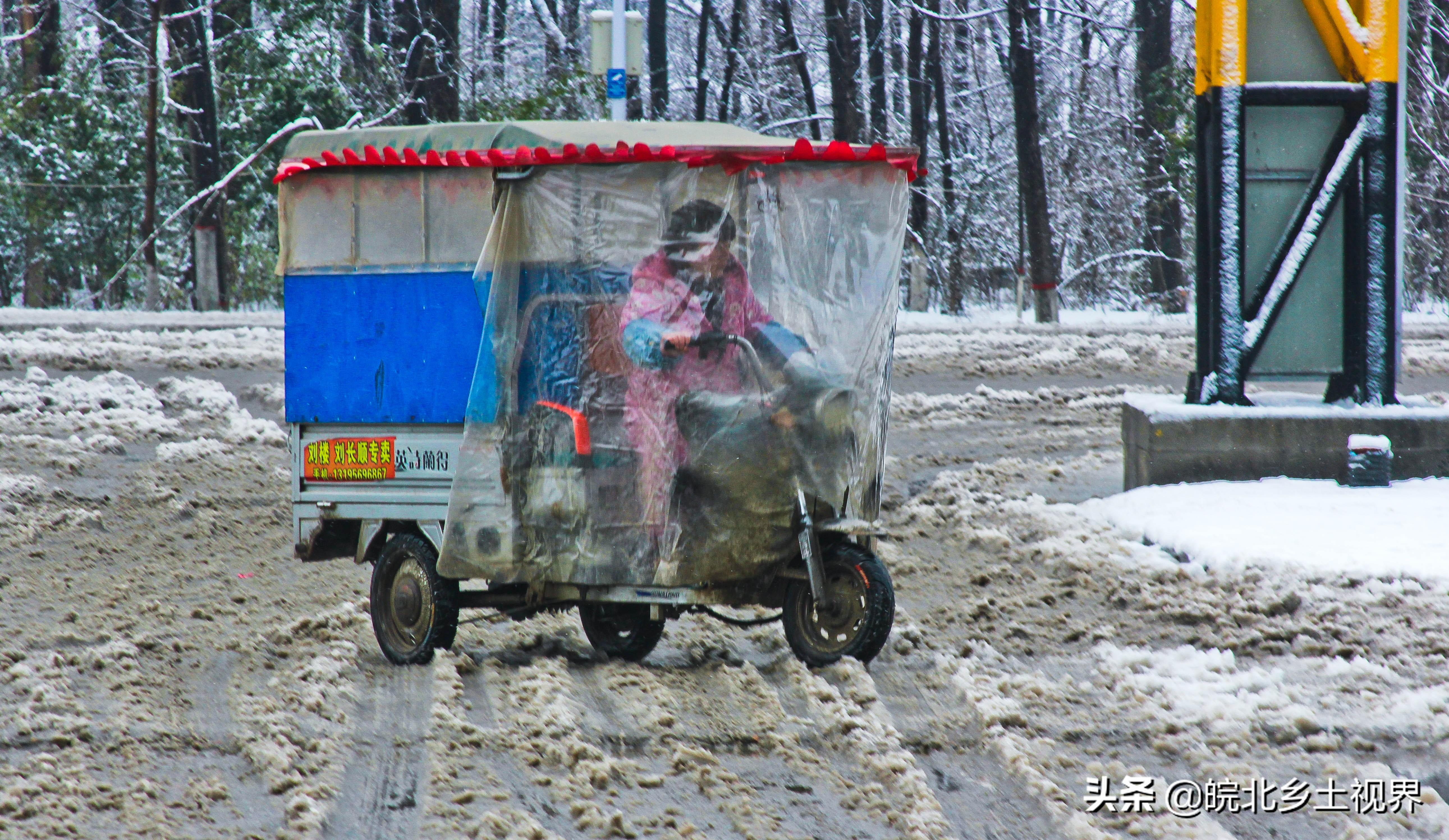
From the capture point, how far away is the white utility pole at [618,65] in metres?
16.8

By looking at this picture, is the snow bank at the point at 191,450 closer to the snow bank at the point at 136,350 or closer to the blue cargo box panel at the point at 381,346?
the snow bank at the point at 136,350

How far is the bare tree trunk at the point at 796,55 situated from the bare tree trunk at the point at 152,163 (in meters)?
12.2

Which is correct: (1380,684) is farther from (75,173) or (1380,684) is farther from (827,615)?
(75,173)

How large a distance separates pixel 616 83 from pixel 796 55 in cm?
1811

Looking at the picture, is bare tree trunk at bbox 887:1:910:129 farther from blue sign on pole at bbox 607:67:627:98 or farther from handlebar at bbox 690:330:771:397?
handlebar at bbox 690:330:771:397

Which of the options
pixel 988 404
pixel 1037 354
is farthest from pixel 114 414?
pixel 1037 354

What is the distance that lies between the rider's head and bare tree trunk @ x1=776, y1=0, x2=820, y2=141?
2789cm

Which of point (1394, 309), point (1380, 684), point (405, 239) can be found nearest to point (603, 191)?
point (405, 239)

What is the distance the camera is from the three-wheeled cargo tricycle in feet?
20.6

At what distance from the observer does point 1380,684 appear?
598cm

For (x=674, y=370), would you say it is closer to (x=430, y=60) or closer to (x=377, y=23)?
(x=430, y=60)

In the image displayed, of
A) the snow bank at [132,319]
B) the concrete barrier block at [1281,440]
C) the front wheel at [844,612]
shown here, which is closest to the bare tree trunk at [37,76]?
the snow bank at [132,319]

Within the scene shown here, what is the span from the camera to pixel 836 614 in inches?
254

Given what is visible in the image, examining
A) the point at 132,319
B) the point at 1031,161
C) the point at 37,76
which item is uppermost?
the point at 37,76
